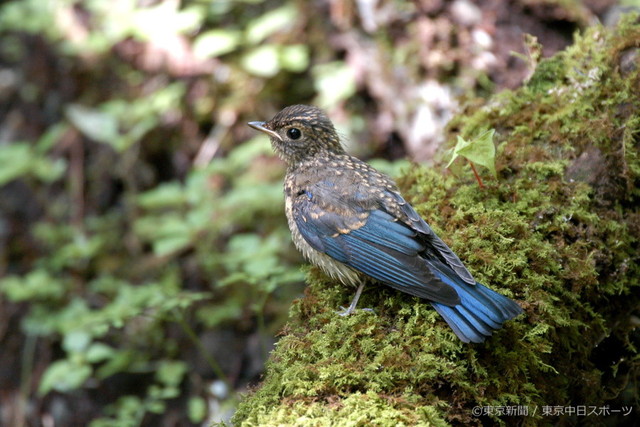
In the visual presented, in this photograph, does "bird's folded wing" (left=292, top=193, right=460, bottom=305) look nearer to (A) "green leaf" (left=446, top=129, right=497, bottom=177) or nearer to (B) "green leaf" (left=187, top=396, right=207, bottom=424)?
(A) "green leaf" (left=446, top=129, right=497, bottom=177)

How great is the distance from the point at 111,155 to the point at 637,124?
17.3ft

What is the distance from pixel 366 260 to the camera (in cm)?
269

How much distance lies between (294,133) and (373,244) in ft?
3.43

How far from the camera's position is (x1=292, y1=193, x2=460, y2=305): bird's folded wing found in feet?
8.09

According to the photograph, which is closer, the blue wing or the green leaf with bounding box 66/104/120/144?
the blue wing

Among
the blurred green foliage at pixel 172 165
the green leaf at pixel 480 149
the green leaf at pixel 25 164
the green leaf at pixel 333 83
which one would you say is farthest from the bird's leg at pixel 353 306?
the green leaf at pixel 25 164

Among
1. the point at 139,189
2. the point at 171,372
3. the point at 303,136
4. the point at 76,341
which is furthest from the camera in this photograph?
the point at 139,189

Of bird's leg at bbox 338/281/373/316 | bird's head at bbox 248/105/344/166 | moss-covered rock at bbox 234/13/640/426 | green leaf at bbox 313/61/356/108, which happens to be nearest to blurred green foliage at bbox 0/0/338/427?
green leaf at bbox 313/61/356/108

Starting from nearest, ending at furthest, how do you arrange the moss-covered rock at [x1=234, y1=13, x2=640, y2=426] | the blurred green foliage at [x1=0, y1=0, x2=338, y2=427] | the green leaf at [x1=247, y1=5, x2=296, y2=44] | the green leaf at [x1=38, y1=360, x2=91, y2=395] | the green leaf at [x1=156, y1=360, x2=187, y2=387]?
the moss-covered rock at [x1=234, y1=13, x2=640, y2=426], the green leaf at [x1=38, y1=360, x2=91, y2=395], the green leaf at [x1=156, y1=360, x2=187, y2=387], the blurred green foliage at [x1=0, y1=0, x2=338, y2=427], the green leaf at [x1=247, y1=5, x2=296, y2=44]

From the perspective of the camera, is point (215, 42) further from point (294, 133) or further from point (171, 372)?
point (171, 372)

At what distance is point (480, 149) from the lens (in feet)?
8.87

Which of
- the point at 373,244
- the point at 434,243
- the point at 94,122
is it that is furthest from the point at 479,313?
the point at 94,122

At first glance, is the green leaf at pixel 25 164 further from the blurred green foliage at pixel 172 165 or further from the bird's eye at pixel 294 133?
the bird's eye at pixel 294 133

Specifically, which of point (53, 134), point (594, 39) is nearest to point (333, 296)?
point (594, 39)
